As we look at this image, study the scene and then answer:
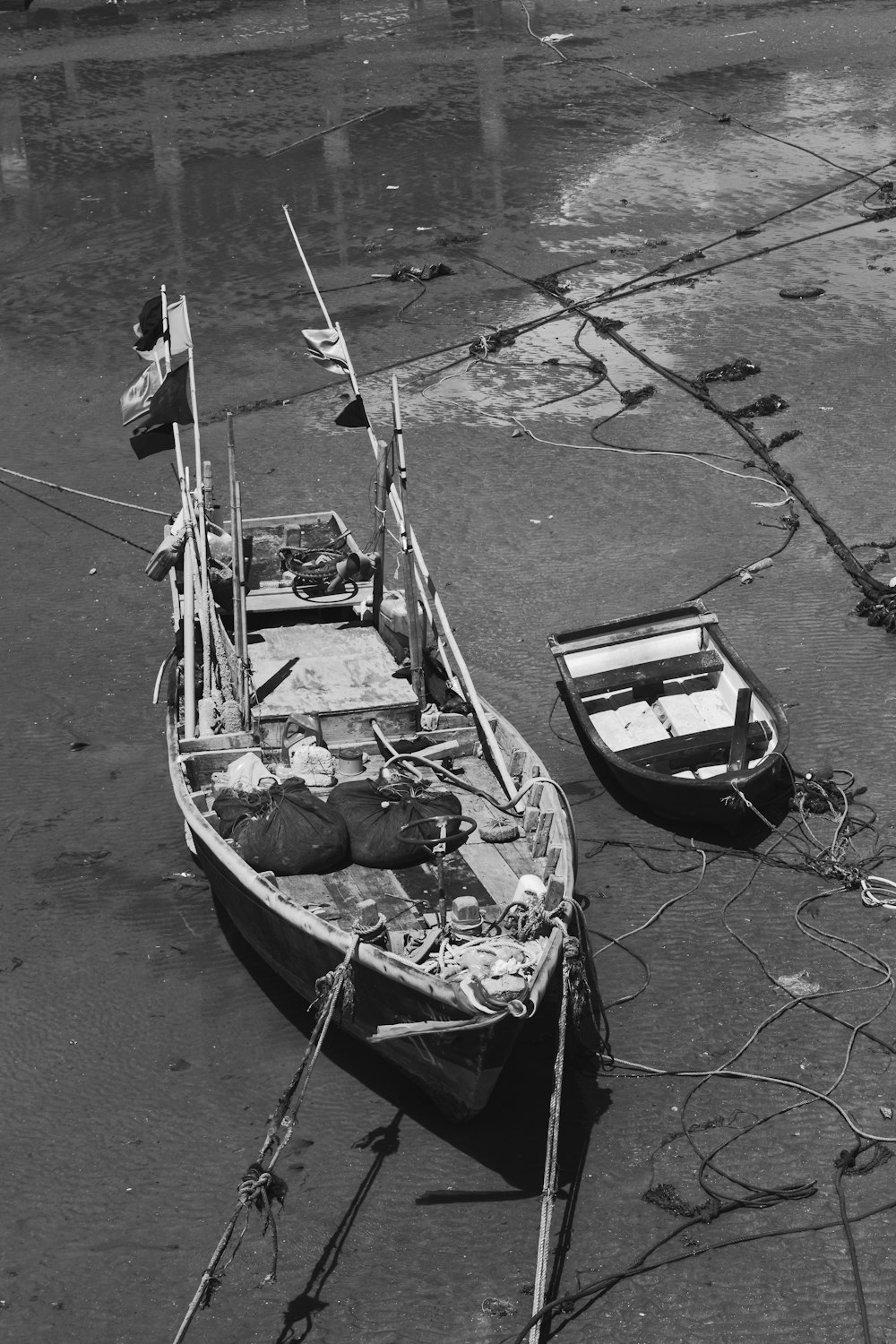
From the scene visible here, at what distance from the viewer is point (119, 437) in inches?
696

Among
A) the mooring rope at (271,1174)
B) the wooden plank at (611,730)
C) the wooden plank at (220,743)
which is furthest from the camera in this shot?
the wooden plank at (611,730)

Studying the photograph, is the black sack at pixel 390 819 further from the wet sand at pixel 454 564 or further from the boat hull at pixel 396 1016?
the wet sand at pixel 454 564

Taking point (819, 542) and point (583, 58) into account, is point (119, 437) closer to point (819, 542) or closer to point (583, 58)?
point (819, 542)

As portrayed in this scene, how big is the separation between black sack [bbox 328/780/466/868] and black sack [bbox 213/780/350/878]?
0.36 ft

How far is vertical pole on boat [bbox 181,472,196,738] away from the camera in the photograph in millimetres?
10945

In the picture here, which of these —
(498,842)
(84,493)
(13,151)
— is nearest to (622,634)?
(498,842)

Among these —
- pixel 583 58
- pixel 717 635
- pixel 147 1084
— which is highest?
pixel 583 58

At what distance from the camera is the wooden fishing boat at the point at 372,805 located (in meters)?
8.09

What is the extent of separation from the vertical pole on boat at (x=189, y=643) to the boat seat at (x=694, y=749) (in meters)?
3.46

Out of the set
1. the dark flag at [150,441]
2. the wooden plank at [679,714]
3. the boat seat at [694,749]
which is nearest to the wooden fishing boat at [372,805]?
the dark flag at [150,441]

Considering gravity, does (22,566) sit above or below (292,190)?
below

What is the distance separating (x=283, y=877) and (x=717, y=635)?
4965 mm

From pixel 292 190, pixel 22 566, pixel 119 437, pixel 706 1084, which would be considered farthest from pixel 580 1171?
pixel 292 190

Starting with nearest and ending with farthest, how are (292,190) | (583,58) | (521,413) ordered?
1. (521,413)
2. (292,190)
3. (583,58)
